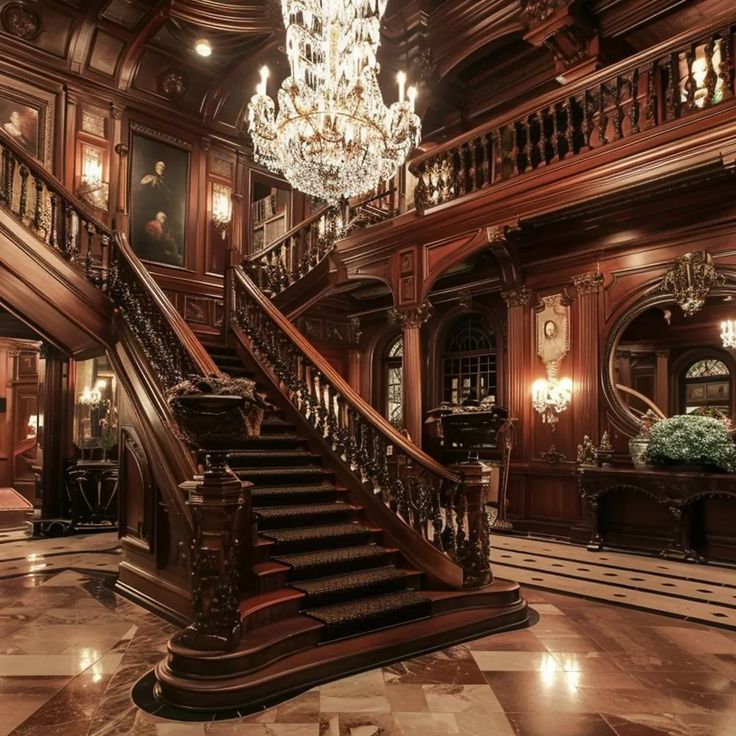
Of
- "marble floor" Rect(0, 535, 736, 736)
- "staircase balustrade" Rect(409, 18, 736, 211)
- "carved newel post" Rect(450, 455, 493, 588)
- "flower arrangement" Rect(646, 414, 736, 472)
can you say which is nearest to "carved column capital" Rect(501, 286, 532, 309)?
"staircase balustrade" Rect(409, 18, 736, 211)

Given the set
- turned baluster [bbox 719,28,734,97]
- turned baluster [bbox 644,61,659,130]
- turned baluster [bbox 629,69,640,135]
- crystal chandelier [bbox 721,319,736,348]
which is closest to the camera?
turned baluster [bbox 719,28,734,97]

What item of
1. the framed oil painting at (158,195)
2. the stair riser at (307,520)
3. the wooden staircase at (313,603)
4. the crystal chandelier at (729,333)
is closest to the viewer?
the wooden staircase at (313,603)

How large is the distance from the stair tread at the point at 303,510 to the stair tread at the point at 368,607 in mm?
809

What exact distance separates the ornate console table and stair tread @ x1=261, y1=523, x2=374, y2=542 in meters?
3.20

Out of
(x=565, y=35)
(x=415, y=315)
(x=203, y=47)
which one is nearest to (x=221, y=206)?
(x=203, y=47)

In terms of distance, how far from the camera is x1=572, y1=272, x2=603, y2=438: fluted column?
7.26 metres

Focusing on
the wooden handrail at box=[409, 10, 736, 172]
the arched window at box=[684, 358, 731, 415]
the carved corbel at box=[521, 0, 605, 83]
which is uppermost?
the carved corbel at box=[521, 0, 605, 83]

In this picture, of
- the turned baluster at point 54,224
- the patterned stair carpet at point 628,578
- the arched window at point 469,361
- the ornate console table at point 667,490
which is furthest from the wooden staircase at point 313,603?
the arched window at point 469,361

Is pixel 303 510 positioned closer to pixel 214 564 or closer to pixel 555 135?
pixel 214 564

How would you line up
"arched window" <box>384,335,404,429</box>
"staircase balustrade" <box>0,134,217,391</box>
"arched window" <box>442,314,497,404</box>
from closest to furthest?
"staircase balustrade" <box>0,134,217,391</box> → "arched window" <box>442,314,497,404</box> → "arched window" <box>384,335,404,429</box>

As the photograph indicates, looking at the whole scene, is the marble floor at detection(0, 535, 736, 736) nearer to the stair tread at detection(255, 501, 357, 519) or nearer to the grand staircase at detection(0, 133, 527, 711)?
the grand staircase at detection(0, 133, 527, 711)

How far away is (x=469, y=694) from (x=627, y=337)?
526cm

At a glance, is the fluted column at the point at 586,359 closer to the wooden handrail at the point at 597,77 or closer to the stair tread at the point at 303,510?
the wooden handrail at the point at 597,77

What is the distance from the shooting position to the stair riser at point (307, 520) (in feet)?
14.2
